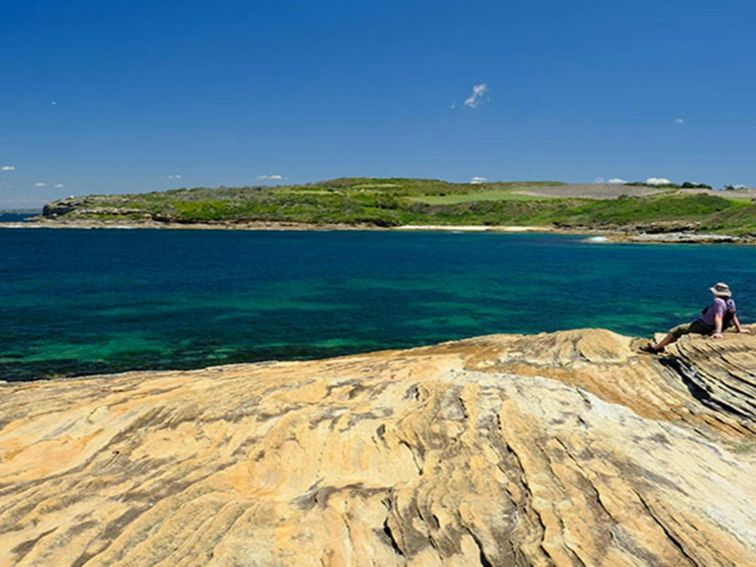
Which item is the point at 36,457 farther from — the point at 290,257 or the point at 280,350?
the point at 290,257

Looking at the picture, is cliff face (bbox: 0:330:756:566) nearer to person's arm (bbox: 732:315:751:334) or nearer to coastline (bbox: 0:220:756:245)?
person's arm (bbox: 732:315:751:334)

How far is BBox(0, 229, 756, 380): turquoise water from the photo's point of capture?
1388 inches

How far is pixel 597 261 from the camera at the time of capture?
93.6 metres

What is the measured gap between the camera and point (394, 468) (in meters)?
11.7

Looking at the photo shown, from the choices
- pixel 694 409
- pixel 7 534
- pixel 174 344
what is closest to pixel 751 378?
pixel 694 409

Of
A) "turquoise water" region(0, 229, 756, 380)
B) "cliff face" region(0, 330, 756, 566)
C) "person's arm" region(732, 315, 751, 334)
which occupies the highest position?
"person's arm" region(732, 315, 751, 334)

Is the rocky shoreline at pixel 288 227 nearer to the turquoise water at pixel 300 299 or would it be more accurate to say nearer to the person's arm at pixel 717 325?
the turquoise water at pixel 300 299

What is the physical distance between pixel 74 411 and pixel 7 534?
7.03m

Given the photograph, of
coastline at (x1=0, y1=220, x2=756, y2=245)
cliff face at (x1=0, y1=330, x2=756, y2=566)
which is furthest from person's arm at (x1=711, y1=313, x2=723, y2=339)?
coastline at (x1=0, y1=220, x2=756, y2=245)

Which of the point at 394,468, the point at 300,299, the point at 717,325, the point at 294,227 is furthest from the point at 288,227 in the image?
the point at 394,468

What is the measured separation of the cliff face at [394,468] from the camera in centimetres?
860

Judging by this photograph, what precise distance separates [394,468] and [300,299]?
141ft

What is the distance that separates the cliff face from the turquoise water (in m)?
16.0

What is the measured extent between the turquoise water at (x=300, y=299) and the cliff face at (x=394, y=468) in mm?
16034
